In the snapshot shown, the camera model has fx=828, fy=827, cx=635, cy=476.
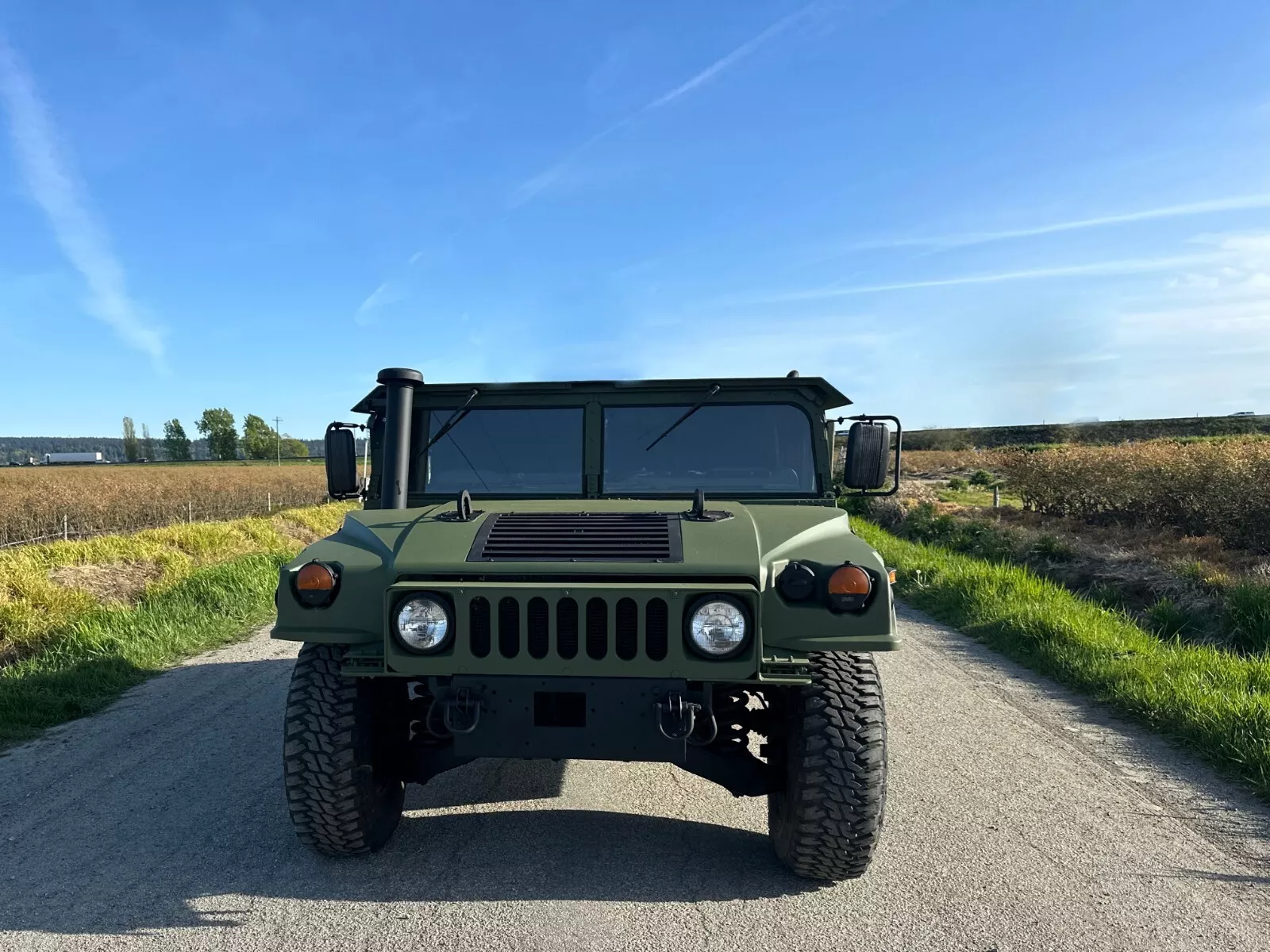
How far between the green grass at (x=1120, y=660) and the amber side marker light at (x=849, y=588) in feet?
8.45

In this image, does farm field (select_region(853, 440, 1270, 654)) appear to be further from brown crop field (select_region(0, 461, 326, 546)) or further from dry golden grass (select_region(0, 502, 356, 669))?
brown crop field (select_region(0, 461, 326, 546))

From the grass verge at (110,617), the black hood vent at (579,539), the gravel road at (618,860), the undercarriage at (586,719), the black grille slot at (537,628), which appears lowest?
the gravel road at (618,860)

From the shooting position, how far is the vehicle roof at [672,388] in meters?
4.00

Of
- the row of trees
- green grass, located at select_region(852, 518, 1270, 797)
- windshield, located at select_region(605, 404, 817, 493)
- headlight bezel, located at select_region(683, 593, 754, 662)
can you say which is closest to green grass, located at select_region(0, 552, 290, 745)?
windshield, located at select_region(605, 404, 817, 493)

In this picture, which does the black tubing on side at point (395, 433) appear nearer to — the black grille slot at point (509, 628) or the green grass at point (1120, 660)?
the black grille slot at point (509, 628)

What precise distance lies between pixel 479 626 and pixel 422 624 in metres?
0.19

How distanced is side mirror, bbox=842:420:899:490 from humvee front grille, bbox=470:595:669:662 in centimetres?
164

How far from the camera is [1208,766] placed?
4.20m

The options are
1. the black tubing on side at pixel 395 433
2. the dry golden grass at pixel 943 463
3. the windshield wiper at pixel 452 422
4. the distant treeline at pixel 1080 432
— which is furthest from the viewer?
the distant treeline at pixel 1080 432

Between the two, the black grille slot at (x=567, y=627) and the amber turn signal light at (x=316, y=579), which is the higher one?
the amber turn signal light at (x=316, y=579)

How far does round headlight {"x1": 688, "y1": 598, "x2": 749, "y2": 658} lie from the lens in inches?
106

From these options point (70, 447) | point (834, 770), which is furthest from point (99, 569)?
point (70, 447)

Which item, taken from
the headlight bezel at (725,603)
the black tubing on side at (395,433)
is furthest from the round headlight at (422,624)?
the black tubing on side at (395,433)

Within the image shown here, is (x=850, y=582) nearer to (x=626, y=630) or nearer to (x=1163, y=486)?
(x=626, y=630)
